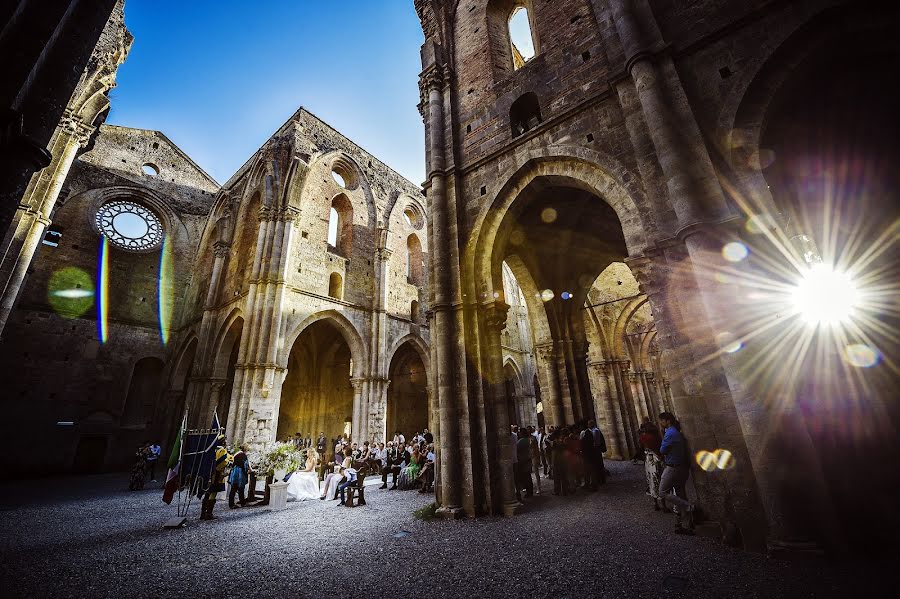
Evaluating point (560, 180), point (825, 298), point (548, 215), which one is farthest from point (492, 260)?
point (825, 298)

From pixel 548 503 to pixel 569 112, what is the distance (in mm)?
7659

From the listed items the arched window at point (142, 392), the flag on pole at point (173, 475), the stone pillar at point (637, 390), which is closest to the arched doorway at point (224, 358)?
the arched window at point (142, 392)

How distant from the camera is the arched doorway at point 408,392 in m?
21.0

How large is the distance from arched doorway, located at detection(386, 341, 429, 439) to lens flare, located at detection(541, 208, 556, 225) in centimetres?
1264

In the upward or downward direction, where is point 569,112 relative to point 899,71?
upward

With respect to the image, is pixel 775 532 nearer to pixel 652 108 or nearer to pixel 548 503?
pixel 548 503

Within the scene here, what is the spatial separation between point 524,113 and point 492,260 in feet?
12.6

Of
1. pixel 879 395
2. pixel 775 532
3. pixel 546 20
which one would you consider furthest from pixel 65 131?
pixel 879 395

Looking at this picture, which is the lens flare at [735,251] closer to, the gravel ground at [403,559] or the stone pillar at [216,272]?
the gravel ground at [403,559]

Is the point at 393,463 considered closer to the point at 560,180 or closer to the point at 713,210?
the point at 560,180

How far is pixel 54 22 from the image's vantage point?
3.63m

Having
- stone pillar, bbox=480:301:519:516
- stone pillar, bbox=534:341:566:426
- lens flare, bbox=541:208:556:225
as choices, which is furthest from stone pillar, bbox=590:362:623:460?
stone pillar, bbox=480:301:519:516

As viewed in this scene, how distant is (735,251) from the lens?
4.42m

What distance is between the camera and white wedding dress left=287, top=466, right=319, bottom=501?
9266 mm
